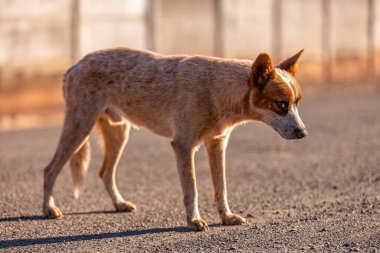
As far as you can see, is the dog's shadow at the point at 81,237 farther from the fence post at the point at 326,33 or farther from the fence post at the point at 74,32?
the fence post at the point at 326,33

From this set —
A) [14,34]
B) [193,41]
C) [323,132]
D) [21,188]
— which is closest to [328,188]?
[21,188]

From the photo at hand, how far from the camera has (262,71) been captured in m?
8.23

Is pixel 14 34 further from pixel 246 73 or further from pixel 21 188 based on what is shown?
pixel 246 73

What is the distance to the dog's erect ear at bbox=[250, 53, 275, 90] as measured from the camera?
322 inches

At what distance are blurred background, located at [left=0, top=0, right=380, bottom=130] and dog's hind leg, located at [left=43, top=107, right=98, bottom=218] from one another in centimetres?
661

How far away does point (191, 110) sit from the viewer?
8586 mm

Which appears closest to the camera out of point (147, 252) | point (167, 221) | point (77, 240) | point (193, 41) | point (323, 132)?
point (147, 252)

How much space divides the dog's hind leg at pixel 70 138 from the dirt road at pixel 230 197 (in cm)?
37

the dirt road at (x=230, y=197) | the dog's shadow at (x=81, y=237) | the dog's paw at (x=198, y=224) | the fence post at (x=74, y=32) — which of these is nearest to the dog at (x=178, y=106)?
the dog's paw at (x=198, y=224)

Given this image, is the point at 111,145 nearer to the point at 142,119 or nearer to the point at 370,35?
the point at 142,119

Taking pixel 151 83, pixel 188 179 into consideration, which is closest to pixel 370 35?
pixel 151 83

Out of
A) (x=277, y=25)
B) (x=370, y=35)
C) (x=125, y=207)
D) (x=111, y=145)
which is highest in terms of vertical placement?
(x=111, y=145)

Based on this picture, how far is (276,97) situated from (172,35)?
10.8m

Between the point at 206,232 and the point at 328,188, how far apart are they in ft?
8.65
